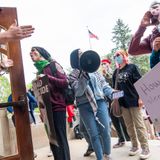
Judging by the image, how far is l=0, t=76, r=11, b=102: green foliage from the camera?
5.51ft

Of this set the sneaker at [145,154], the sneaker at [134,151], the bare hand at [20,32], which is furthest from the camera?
the sneaker at [134,151]

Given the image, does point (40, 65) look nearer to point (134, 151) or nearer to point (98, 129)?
point (98, 129)

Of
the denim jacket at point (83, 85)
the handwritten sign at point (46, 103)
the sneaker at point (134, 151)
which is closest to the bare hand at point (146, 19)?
the handwritten sign at point (46, 103)

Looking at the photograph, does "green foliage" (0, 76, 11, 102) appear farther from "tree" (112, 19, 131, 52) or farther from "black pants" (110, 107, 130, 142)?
"tree" (112, 19, 131, 52)

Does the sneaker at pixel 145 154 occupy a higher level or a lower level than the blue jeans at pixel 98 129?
lower

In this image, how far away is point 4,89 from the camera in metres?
1.69

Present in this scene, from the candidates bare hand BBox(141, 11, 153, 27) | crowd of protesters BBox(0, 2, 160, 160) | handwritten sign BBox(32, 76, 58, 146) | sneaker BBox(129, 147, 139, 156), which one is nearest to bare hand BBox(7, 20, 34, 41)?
crowd of protesters BBox(0, 2, 160, 160)

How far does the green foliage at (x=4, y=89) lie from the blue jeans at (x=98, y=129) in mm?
933

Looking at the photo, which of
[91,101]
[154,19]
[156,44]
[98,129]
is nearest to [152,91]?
[156,44]

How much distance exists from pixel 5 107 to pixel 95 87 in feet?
3.61

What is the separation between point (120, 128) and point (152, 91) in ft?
8.56

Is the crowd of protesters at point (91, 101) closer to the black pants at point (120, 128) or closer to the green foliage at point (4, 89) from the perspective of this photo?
the green foliage at point (4, 89)

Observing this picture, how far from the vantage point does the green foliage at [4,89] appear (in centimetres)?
168

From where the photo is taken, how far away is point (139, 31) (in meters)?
1.17
